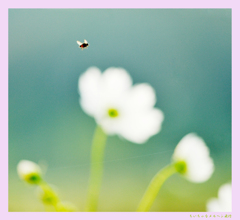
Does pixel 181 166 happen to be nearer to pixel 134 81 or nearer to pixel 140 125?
pixel 140 125

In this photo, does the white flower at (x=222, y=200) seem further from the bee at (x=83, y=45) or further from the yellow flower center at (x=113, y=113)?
the bee at (x=83, y=45)

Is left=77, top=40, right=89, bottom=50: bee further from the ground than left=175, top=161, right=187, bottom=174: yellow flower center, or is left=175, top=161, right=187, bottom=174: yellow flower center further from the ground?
left=77, top=40, right=89, bottom=50: bee

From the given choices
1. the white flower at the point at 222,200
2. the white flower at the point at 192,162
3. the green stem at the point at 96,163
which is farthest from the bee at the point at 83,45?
the white flower at the point at 222,200

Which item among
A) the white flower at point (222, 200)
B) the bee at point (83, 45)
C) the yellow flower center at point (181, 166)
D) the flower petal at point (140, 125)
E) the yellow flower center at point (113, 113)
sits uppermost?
the bee at point (83, 45)

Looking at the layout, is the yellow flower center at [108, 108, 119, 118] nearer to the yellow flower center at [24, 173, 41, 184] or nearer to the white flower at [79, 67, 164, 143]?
the white flower at [79, 67, 164, 143]

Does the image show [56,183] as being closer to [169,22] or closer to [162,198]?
[162,198]

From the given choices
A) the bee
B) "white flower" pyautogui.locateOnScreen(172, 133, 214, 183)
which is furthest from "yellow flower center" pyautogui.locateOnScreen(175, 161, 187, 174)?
the bee
